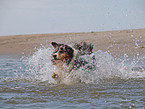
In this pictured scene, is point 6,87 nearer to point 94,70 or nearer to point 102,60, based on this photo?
point 94,70

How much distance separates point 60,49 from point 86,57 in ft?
3.17

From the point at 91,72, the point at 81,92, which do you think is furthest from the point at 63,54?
the point at 81,92

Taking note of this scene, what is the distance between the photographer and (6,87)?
5.85 meters

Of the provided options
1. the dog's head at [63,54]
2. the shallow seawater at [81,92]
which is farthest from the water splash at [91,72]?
the dog's head at [63,54]

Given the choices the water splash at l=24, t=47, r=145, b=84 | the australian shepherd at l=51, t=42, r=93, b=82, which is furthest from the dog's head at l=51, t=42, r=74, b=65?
the water splash at l=24, t=47, r=145, b=84

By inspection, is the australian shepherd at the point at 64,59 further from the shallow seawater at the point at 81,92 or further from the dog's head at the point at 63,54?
the shallow seawater at the point at 81,92

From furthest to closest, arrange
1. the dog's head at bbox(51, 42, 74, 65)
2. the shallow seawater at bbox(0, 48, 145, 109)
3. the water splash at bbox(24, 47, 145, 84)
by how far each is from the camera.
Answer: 1. the water splash at bbox(24, 47, 145, 84)
2. the dog's head at bbox(51, 42, 74, 65)
3. the shallow seawater at bbox(0, 48, 145, 109)

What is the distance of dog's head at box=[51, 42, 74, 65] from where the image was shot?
20.2ft

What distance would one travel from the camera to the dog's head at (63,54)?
20.2ft

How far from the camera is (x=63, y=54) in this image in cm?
615

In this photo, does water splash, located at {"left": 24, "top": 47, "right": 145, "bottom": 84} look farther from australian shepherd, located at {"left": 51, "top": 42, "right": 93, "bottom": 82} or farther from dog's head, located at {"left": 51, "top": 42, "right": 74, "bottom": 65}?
dog's head, located at {"left": 51, "top": 42, "right": 74, "bottom": 65}

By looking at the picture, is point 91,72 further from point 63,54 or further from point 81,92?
point 81,92

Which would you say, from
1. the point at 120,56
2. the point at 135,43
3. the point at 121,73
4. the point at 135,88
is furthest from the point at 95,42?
the point at 135,88

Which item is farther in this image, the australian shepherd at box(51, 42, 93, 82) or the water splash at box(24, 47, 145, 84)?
the water splash at box(24, 47, 145, 84)
